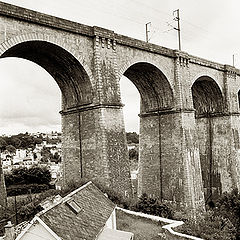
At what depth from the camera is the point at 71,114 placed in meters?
16.2

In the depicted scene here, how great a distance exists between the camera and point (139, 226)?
11.6m

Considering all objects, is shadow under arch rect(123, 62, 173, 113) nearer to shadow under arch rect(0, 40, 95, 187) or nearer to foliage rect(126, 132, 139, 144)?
shadow under arch rect(0, 40, 95, 187)

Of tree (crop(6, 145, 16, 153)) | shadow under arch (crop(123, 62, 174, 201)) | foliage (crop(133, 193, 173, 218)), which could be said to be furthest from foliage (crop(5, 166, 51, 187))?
tree (crop(6, 145, 16, 153))

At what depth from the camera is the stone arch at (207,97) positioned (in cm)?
2358

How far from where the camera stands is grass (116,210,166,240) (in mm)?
10883

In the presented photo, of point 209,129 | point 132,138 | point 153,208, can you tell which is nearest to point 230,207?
point 209,129

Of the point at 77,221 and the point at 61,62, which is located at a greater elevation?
the point at 61,62


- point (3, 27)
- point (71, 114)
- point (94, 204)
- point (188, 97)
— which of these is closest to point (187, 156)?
point (188, 97)

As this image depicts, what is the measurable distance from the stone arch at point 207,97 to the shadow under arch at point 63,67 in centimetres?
1097

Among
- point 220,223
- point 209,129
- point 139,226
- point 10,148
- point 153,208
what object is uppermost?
point 209,129

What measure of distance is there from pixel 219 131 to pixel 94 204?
16464 millimetres

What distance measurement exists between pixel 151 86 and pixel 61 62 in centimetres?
677

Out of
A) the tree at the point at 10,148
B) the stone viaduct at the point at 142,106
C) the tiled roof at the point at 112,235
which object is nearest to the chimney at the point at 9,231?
the tiled roof at the point at 112,235

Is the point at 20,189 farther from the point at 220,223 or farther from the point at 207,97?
the point at 220,223
